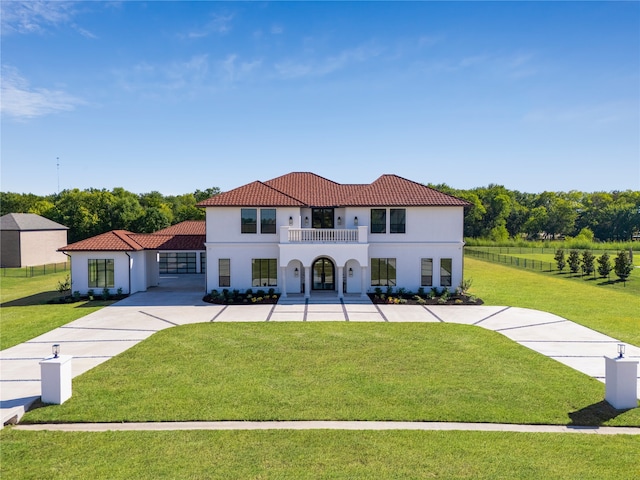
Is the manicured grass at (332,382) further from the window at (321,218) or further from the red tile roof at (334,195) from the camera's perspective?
the window at (321,218)

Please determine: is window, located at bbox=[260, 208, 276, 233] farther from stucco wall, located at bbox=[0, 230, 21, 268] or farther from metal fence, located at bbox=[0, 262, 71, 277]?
stucco wall, located at bbox=[0, 230, 21, 268]

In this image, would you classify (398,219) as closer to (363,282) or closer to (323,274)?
(363,282)

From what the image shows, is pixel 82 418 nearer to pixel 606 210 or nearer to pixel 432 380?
pixel 432 380

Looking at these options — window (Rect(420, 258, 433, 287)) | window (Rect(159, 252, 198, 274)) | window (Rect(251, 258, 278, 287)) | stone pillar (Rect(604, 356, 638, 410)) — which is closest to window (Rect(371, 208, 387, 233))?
window (Rect(420, 258, 433, 287))

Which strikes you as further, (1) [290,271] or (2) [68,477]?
(1) [290,271]

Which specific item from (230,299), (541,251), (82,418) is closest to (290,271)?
(230,299)

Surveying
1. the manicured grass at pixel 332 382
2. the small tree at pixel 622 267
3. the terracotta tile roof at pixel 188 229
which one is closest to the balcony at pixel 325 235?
the manicured grass at pixel 332 382
